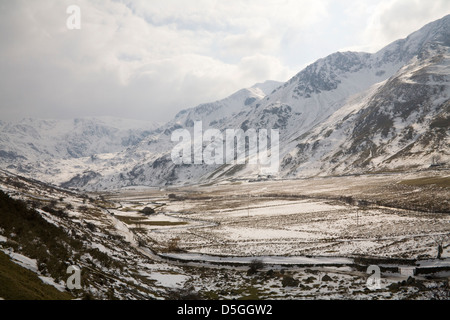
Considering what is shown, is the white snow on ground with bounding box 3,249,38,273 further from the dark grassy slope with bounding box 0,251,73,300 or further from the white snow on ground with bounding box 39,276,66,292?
the white snow on ground with bounding box 39,276,66,292

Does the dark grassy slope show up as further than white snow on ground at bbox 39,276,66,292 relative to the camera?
No

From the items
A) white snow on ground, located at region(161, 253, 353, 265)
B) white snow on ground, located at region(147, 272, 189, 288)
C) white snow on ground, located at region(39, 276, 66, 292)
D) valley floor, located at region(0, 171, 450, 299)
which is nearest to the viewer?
white snow on ground, located at region(39, 276, 66, 292)

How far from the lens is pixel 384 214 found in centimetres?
6969

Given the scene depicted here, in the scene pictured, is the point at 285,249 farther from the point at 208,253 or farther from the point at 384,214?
the point at 384,214

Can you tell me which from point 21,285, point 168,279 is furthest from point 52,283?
point 168,279

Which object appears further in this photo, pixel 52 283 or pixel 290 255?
pixel 290 255

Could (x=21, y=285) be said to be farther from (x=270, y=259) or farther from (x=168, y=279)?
(x=270, y=259)

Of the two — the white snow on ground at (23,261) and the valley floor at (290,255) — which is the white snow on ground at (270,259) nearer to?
the valley floor at (290,255)

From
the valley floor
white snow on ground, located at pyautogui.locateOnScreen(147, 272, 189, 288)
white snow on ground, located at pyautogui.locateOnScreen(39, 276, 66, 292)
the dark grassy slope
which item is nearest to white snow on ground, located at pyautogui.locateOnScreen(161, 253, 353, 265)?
the valley floor

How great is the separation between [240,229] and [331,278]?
4104 centimetres

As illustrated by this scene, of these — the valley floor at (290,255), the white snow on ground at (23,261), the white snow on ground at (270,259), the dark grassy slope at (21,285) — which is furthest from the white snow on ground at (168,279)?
the dark grassy slope at (21,285)

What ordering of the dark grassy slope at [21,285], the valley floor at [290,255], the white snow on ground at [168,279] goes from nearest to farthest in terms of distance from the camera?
the dark grassy slope at [21,285] < the valley floor at [290,255] < the white snow on ground at [168,279]

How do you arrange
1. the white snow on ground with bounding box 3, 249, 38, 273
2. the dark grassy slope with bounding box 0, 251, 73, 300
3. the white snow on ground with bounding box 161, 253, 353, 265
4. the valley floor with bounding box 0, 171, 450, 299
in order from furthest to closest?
1. the white snow on ground with bounding box 161, 253, 353, 265
2. the valley floor with bounding box 0, 171, 450, 299
3. the white snow on ground with bounding box 3, 249, 38, 273
4. the dark grassy slope with bounding box 0, 251, 73, 300
